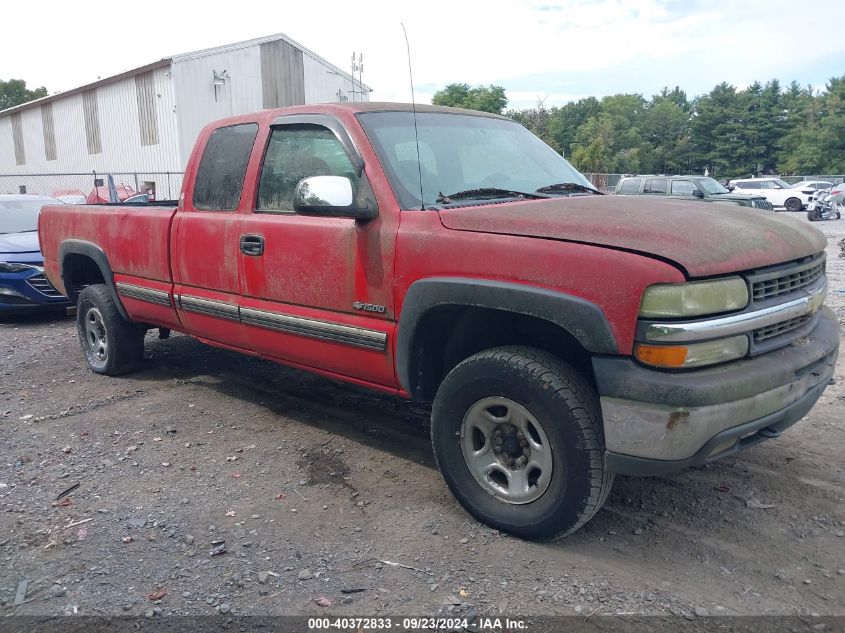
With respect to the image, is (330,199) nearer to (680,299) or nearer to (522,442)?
(522,442)

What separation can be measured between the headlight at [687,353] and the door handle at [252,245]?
2353mm

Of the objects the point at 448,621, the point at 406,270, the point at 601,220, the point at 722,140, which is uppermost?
the point at 722,140

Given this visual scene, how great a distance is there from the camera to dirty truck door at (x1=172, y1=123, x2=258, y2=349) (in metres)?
4.36

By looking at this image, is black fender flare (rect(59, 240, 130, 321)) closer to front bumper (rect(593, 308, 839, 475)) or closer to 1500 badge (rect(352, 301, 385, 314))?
1500 badge (rect(352, 301, 385, 314))

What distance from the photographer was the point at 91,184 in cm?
2927

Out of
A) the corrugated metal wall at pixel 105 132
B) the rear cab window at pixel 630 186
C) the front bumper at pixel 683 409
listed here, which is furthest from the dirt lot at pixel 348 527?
the corrugated metal wall at pixel 105 132

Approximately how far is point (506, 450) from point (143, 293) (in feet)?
10.7

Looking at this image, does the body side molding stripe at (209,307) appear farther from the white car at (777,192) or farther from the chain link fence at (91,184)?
the white car at (777,192)

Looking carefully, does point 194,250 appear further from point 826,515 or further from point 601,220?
point 826,515

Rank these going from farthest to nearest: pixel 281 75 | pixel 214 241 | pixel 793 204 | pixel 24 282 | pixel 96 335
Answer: pixel 793 204, pixel 281 75, pixel 24 282, pixel 96 335, pixel 214 241

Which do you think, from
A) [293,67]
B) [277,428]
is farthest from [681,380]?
[293,67]

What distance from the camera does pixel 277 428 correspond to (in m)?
4.63

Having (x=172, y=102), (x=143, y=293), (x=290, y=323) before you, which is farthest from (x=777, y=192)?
(x=290, y=323)

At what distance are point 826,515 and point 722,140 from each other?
7314 cm
